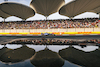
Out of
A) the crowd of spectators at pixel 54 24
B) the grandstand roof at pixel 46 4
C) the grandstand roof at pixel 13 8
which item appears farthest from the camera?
the crowd of spectators at pixel 54 24

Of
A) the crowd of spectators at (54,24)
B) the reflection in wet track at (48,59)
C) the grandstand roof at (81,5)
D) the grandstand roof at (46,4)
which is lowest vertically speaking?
the reflection in wet track at (48,59)

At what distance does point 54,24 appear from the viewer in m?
29.4

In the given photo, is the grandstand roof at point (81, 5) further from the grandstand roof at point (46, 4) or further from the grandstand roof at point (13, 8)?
the grandstand roof at point (13, 8)

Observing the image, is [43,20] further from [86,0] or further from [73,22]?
[86,0]

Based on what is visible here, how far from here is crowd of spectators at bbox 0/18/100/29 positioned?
2756cm

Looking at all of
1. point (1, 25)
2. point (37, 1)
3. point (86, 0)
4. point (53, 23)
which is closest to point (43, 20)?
point (53, 23)

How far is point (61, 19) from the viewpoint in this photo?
97.4 ft

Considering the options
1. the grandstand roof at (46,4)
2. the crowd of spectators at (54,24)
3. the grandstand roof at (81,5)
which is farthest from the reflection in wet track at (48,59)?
the crowd of spectators at (54,24)

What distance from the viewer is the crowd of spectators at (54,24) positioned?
2756cm

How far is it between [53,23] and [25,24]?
48.4 ft

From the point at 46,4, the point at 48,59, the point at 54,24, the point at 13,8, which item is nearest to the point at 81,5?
the point at 46,4

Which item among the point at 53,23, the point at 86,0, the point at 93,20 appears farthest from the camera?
the point at 53,23

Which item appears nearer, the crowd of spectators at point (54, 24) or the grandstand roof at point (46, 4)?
the grandstand roof at point (46, 4)

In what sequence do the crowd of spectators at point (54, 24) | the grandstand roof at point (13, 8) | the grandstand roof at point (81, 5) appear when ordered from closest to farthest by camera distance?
the grandstand roof at point (81, 5)
the grandstand roof at point (13, 8)
the crowd of spectators at point (54, 24)
